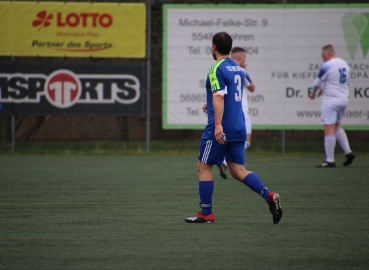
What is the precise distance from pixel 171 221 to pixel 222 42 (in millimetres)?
1894

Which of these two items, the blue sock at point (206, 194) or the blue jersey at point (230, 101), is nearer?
the blue jersey at point (230, 101)

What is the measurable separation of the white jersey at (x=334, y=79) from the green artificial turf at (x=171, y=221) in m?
1.49

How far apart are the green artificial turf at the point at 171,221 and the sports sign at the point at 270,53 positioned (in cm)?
388

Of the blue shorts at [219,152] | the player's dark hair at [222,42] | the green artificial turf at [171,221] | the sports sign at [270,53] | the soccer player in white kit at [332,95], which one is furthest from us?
the sports sign at [270,53]

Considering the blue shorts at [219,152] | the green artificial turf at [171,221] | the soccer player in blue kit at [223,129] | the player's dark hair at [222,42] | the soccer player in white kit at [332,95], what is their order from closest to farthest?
the green artificial turf at [171,221]
the soccer player in blue kit at [223,129]
the player's dark hair at [222,42]
the blue shorts at [219,152]
the soccer player in white kit at [332,95]

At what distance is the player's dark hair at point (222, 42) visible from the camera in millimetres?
7340

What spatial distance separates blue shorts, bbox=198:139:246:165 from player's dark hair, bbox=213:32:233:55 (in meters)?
0.90

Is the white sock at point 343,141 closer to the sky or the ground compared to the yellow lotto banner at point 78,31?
closer to the ground

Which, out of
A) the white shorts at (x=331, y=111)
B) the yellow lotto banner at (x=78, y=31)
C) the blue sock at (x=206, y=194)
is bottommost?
the blue sock at (x=206, y=194)

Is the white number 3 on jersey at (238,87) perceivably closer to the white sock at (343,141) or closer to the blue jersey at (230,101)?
the blue jersey at (230,101)

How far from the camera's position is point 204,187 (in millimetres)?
7500

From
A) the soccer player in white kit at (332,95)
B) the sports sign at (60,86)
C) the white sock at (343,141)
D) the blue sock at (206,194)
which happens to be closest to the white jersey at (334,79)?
the soccer player in white kit at (332,95)

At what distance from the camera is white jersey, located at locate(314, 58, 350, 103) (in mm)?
14414

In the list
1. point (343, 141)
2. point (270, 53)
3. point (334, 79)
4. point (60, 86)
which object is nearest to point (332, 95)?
point (334, 79)
